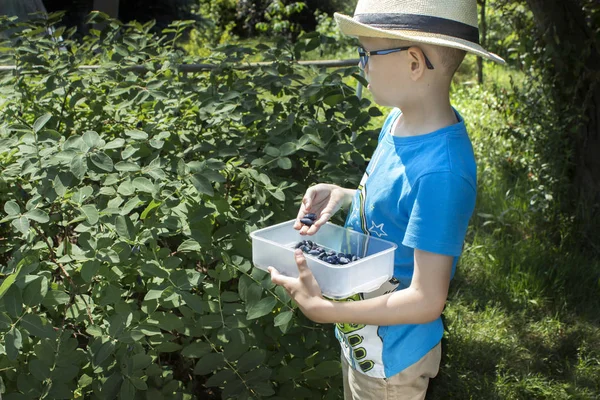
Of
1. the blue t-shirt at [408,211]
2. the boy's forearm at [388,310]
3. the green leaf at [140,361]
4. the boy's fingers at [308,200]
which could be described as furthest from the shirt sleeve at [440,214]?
the green leaf at [140,361]

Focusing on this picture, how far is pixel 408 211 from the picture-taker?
1483 millimetres

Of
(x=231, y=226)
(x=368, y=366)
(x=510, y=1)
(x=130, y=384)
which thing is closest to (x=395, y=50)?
(x=368, y=366)

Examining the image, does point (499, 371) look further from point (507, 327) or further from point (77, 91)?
point (77, 91)

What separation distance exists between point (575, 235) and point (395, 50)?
2.71 meters

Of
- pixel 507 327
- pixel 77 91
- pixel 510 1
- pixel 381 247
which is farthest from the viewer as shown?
pixel 510 1

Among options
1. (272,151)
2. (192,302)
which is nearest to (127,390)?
(192,302)

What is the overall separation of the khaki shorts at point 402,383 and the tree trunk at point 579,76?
2.42 meters

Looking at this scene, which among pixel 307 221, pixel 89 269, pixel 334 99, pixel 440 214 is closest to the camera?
pixel 440 214

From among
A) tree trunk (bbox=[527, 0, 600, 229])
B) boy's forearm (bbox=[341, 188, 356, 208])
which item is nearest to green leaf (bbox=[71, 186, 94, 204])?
boy's forearm (bbox=[341, 188, 356, 208])

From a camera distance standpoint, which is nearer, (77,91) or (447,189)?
(447,189)

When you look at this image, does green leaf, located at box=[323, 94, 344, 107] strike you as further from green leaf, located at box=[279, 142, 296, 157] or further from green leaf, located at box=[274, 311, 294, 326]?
green leaf, located at box=[274, 311, 294, 326]

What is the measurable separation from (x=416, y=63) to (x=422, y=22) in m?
0.08

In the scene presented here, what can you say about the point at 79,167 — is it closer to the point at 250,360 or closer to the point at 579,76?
the point at 250,360

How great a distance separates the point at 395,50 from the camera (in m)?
1.48
